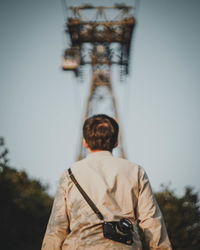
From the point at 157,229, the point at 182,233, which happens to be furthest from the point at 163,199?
the point at 157,229

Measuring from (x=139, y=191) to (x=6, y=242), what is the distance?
1381cm

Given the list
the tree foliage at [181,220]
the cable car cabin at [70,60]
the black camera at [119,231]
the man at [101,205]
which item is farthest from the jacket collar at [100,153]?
the cable car cabin at [70,60]

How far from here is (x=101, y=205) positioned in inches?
55.0

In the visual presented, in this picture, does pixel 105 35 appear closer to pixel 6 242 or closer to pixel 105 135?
pixel 105 135

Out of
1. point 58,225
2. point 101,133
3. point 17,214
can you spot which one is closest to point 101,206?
point 58,225

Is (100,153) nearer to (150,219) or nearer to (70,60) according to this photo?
(150,219)

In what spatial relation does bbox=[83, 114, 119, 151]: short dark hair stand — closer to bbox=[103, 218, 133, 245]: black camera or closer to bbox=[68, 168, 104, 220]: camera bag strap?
bbox=[68, 168, 104, 220]: camera bag strap

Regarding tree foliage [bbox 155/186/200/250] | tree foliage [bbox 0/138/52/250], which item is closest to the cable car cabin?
tree foliage [bbox 0/138/52/250]

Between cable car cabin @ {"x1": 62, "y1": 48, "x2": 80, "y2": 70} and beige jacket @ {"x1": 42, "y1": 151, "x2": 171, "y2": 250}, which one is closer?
beige jacket @ {"x1": 42, "y1": 151, "x2": 171, "y2": 250}

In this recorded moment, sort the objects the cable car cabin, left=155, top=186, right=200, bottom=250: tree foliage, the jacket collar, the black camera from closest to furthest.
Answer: the black camera
the jacket collar
left=155, top=186, right=200, bottom=250: tree foliage
the cable car cabin

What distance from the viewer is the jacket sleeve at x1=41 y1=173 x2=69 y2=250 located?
4.62ft

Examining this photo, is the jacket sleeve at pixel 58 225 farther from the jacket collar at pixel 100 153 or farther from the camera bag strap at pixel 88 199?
the jacket collar at pixel 100 153

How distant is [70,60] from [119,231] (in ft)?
28.5

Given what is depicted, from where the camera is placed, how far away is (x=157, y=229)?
142 centimetres
